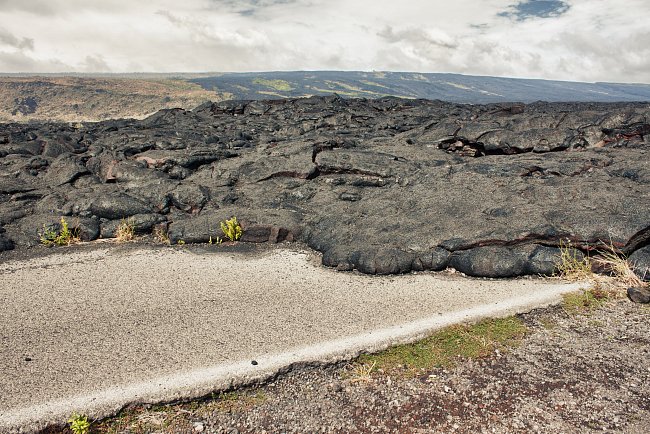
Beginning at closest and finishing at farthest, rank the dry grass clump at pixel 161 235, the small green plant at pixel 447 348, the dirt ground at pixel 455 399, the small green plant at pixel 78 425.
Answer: the small green plant at pixel 78 425 < the dirt ground at pixel 455 399 < the small green plant at pixel 447 348 < the dry grass clump at pixel 161 235

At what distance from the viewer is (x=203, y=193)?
15305 mm

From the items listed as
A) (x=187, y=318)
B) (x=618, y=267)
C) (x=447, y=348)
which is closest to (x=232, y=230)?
(x=187, y=318)

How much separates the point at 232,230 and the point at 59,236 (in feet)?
16.0

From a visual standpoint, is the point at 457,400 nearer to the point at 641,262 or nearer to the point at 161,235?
the point at 641,262

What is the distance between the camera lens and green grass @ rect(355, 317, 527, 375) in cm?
635

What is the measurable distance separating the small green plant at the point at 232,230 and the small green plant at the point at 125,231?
106 inches

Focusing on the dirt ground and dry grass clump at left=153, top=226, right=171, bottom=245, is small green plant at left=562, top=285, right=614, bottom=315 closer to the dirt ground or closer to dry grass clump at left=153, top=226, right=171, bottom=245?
the dirt ground

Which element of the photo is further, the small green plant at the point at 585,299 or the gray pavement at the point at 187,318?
the small green plant at the point at 585,299

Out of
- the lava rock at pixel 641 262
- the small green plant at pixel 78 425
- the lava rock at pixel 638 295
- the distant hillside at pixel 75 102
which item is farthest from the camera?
the distant hillside at pixel 75 102

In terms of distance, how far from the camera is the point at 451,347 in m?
6.75

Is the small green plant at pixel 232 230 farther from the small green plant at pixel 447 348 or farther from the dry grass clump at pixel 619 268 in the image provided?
the dry grass clump at pixel 619 268

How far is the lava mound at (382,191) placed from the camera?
10.2m

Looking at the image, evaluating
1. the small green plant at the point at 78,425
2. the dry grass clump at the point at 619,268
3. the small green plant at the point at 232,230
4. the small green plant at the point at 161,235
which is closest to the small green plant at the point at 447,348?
the dry grass clump at the point at 619,268

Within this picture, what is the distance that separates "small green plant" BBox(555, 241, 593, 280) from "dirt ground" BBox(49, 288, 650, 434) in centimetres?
248
